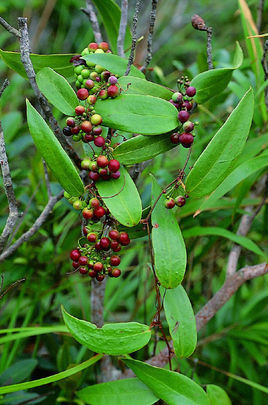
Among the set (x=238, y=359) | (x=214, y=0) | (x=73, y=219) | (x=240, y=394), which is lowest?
(x=240, y=394)

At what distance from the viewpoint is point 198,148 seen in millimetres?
1187

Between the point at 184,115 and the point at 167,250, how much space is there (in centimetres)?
19

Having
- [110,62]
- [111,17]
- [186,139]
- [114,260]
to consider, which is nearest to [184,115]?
[186,139]

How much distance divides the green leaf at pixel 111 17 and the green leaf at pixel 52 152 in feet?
1.14

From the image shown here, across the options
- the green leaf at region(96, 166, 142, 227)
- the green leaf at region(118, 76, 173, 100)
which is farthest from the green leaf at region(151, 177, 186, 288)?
the green leaf at region(118, 76, 173, 100)

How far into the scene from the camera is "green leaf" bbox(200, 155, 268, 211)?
78 centimetres

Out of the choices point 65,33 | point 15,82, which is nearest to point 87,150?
point 15,82

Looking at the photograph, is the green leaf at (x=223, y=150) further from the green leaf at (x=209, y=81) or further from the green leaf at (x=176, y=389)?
the green leaf at (x=176, y=389)

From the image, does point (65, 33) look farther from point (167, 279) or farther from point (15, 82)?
point (167, 279)

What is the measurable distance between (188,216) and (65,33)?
177 centimetres

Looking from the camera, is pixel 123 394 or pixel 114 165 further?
pixel 123 394

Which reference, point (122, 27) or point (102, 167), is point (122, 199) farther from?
point (122, 27)

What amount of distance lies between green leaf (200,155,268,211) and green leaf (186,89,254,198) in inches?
5.5

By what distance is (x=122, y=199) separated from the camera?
2.01ft
